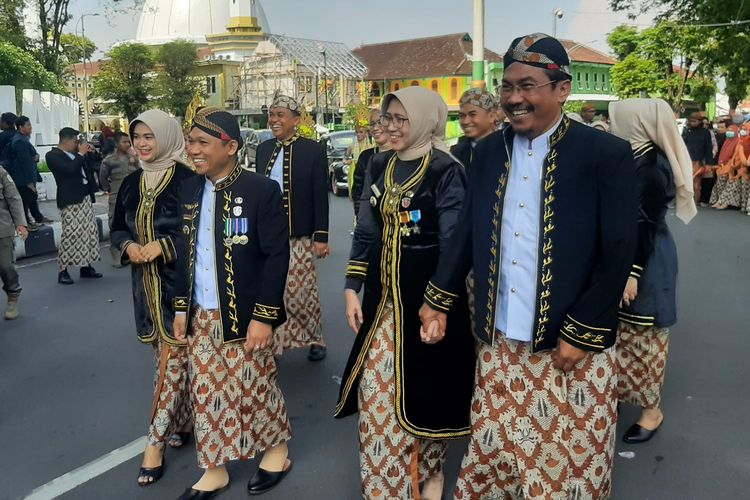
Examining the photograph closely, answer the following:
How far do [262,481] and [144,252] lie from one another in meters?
1.36

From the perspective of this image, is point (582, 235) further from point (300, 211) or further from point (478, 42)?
point (478, 42)

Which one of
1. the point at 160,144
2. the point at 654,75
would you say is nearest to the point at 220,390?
the point at 160,144

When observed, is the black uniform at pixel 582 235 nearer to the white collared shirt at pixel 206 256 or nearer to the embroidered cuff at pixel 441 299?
the embroidered cuff at pixel 441 299

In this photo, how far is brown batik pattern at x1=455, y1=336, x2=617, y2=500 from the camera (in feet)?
8.12

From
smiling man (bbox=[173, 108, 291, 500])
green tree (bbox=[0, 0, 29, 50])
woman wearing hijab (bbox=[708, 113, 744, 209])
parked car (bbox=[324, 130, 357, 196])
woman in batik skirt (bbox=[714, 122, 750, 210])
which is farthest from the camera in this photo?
green tree (bbox=[0, 0, 29, 50])

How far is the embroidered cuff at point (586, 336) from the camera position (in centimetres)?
235

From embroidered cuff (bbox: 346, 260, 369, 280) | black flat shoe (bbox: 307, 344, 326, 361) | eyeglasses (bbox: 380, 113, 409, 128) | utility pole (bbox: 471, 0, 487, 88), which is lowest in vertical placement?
black flat shoe (bbox: 307, 344, 326, 361)

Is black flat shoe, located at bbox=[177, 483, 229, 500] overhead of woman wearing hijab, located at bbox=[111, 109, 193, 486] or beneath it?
beneath

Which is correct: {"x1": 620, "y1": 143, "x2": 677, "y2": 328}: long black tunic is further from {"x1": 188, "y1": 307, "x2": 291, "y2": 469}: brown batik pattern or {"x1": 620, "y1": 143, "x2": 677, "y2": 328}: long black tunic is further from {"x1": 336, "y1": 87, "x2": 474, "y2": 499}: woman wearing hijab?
{"x1": 188, "y1": 307, "x2": 291, "y2": 469}: brown batik pattern

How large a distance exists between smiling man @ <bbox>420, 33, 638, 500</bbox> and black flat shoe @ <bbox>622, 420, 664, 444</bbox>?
1550 millimetres

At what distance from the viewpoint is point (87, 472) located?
3.80 m

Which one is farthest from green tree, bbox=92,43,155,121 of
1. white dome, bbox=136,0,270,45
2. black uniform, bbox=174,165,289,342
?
black uniform, bbox=174,165,289,342

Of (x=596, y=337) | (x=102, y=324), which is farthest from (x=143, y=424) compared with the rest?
(x=596, y=337)

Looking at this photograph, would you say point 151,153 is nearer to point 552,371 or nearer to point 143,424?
point 143,424
